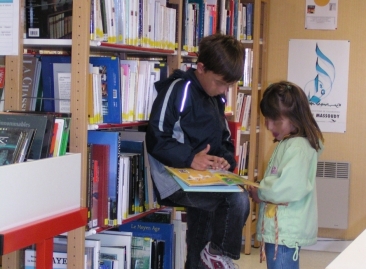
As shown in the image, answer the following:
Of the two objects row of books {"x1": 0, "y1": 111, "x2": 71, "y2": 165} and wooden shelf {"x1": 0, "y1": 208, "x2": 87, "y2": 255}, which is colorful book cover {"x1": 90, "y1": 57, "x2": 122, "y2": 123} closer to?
row of books {"x1": 0, "y1": 111, "x2": 71, "y2": 165}

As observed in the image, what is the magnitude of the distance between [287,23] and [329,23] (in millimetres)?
352

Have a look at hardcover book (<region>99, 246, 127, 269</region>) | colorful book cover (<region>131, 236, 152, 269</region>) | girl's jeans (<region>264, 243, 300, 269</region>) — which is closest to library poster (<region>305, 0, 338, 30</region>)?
colorful book cover (<region>131, 236, 152, 269</region>)

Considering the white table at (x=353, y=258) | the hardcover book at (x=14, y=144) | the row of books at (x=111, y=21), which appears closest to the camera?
the white table at (x=353, y=258)

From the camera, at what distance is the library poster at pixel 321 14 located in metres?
5.10

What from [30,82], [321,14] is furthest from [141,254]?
[321,14]

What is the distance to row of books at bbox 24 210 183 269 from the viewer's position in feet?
8.82

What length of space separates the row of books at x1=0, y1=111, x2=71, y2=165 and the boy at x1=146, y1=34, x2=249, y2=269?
45cm

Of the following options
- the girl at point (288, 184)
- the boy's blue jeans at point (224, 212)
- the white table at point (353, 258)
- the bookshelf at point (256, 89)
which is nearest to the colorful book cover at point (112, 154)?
the boy's blue jeans at point (224, 212)

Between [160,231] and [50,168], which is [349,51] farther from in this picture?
[50,168]

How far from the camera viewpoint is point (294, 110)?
2.77m

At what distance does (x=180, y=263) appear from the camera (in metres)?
3.42

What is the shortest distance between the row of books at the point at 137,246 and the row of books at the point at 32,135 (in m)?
0.53

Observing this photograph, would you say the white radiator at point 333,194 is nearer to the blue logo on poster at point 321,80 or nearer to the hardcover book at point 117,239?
the blue logo on poster at point 321,80

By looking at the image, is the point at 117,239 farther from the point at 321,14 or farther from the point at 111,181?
the point at 321,14
